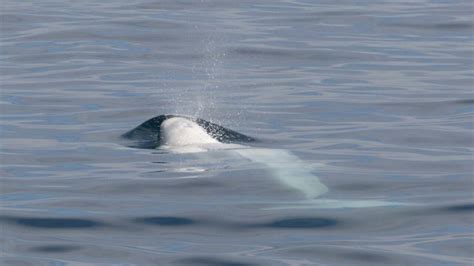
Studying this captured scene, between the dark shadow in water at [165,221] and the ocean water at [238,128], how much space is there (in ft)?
0.11

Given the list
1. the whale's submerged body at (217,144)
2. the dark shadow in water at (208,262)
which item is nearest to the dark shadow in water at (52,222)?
the dark shadow in water at (208,262)

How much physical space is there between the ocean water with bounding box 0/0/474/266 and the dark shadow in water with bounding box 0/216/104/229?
0.03m

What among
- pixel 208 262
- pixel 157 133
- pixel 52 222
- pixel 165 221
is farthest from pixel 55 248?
pixel 157 133

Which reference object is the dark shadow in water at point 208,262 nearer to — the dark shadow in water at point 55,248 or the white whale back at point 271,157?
the dark shadow in water at point 55,248

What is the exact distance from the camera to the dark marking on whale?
1666cm

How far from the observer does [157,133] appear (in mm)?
17078

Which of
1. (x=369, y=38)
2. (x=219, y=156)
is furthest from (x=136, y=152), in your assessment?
(x=369, y=38)

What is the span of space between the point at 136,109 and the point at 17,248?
7.83 m

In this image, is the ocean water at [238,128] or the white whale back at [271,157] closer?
the ocean water at [238,128]

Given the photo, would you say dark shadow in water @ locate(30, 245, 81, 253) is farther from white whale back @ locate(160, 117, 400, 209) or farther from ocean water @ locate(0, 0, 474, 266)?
white whale back @ locate(160, 117, 400, 209)

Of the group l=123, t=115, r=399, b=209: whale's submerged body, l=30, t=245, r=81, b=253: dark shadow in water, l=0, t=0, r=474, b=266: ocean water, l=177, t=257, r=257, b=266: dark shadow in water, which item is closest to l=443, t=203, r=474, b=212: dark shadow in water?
l=0, t=0, r=474, b=266: ocean water

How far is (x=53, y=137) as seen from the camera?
1677 cm

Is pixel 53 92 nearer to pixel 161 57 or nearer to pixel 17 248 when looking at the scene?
pixel 161 57

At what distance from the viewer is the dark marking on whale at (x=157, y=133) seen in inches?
656
